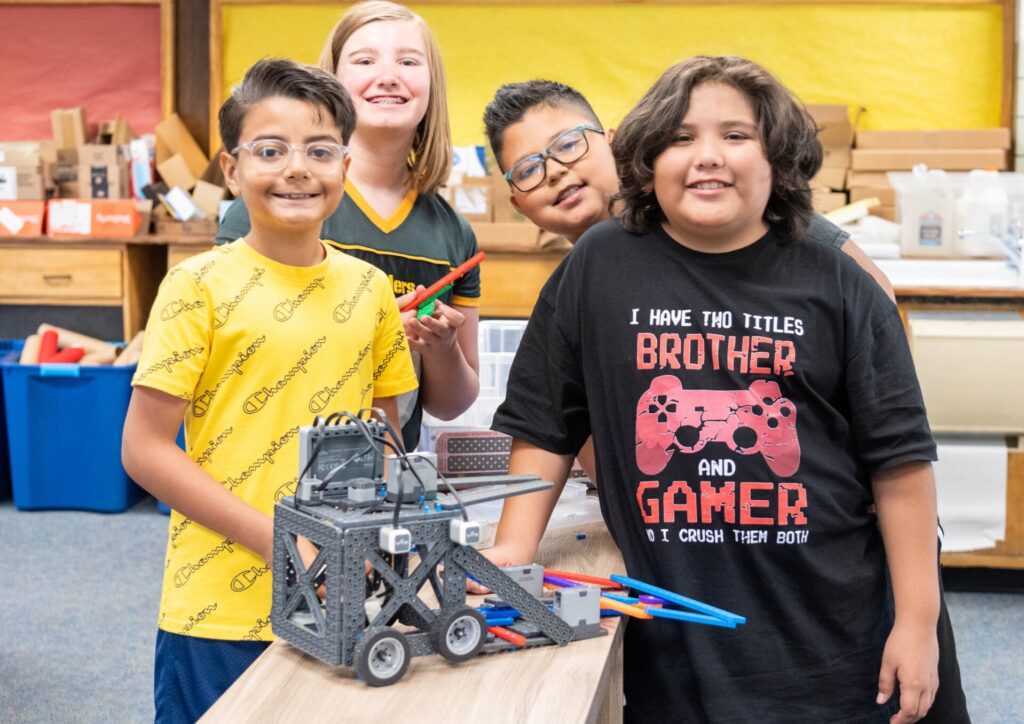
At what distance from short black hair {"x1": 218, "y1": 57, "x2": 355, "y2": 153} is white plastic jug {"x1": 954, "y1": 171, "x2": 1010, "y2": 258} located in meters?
2.84

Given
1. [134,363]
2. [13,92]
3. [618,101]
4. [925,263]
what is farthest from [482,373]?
[13,92]

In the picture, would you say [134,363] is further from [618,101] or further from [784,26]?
[784,26]

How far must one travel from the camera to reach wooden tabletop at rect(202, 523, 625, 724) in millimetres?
1080

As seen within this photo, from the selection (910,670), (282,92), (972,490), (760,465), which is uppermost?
(282,92)

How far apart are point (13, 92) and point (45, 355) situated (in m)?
1.51

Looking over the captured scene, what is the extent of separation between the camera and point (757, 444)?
1.40 metres

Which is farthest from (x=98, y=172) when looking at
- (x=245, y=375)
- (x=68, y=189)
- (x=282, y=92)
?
(x=245, y=375)

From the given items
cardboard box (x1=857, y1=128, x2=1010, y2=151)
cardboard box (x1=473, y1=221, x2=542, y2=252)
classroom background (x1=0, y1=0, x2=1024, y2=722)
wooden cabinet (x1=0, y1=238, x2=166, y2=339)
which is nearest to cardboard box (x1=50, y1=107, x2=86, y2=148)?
classroom background (x1=0, y1=0, x2=1024, y2=722)

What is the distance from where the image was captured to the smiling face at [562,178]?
1.93 m

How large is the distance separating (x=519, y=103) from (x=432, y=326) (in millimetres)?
419

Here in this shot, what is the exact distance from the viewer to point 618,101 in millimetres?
5066

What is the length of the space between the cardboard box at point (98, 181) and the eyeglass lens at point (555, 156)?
323 centimetres

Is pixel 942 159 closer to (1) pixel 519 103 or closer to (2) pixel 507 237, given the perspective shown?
(2) pixel 507 237

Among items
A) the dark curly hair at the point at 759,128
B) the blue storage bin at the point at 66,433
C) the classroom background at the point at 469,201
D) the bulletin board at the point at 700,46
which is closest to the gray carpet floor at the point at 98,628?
the classroom background at the point at 469,201
